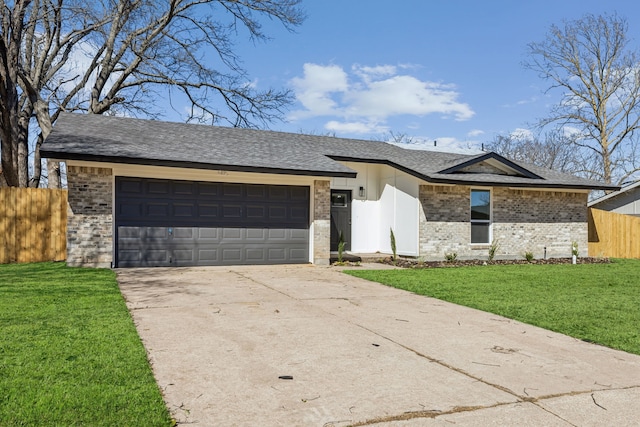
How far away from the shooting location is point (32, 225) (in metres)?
13.2

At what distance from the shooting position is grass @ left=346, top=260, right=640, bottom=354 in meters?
6.13

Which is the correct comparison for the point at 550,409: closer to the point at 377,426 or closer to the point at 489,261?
the point at 377,426

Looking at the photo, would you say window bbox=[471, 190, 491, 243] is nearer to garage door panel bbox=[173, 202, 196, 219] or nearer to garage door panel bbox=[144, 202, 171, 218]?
garage door panel bbox=[173, 202, 196, 219]

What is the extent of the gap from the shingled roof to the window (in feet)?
2.10

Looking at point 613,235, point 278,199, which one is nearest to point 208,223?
point 278,199

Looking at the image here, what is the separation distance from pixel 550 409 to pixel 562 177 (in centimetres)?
1663

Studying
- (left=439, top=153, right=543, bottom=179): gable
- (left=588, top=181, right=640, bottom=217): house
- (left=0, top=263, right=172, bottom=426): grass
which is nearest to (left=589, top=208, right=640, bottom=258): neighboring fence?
(left=588, top=181, right=640, bottom=217): house

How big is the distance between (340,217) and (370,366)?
11.6m

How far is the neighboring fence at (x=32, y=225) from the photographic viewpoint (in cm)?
1293

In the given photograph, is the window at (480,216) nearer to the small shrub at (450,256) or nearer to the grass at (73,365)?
the small shrub at (450,256)

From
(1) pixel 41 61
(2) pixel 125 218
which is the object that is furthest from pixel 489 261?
(1) pixel 41 61

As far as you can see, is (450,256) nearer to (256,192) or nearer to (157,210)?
(256,192)

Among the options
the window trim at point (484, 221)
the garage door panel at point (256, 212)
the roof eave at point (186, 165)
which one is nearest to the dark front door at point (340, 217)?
the roof eave at point (186, 165)

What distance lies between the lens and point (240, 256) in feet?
42.3
